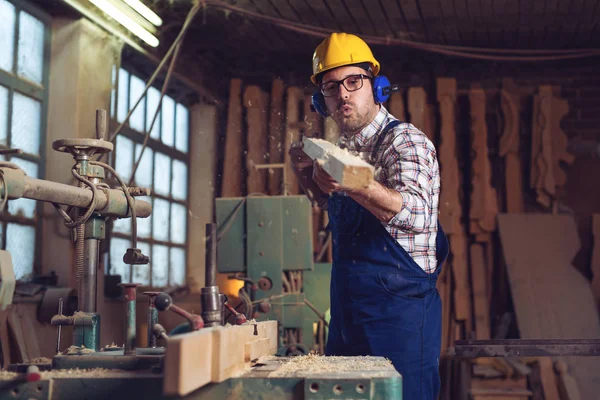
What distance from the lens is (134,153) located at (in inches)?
224

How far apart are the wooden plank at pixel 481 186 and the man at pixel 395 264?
3.86m

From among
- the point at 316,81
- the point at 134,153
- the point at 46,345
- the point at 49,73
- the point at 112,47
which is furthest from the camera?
the point at 134,153

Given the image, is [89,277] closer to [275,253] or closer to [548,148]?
[275,253]

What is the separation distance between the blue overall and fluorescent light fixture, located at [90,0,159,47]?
8.43 ft

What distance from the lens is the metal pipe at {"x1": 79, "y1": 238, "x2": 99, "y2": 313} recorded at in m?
1.95

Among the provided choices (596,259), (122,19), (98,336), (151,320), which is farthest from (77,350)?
(596,259)

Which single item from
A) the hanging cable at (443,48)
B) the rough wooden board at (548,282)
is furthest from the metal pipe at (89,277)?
the rough wooden board at (548,282)

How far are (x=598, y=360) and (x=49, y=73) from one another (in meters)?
4.37

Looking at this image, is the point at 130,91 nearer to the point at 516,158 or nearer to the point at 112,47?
the point at 112,47

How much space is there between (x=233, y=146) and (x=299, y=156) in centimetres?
418

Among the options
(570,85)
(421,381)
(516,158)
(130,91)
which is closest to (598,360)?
(516,158)

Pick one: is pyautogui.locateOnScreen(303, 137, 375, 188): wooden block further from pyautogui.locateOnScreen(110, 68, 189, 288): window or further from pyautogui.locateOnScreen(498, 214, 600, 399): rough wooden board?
pyautogui.locateOnScreen(498, 214, 600, 399): rough wooden board

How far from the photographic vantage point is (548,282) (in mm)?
5887

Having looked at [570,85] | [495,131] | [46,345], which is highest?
[570,85]
